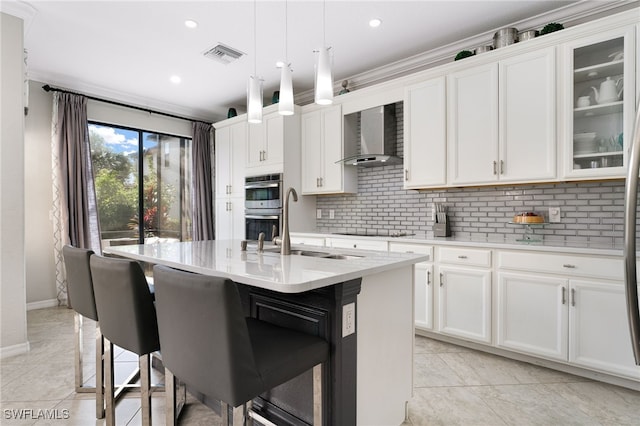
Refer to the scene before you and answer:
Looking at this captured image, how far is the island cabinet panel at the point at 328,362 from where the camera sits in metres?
1.46

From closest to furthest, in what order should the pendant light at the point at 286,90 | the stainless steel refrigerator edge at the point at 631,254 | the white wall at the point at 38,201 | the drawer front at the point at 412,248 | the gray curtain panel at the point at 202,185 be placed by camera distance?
the stainless steel refrigerator edge at the point at 631,254, the pendant light at the point at 286,90, the drawer front at the point at 412,248, the white wall at the point at 38,201, the gray curtain panel at the point at 202,185

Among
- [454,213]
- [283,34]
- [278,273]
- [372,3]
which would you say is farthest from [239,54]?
[278,273]

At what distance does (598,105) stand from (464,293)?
5.72 ft

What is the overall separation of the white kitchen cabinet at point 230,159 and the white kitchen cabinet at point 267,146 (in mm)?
186

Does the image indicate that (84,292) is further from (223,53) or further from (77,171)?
(77,171)

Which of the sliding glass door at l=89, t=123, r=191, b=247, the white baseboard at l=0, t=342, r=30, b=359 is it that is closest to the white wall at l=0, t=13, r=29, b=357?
the white baseboard at l=0, t=342, r=30, b=359

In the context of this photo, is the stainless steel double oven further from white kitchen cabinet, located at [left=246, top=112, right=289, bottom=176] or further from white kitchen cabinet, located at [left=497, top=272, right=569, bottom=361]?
white kitchen cabinet, located at [left=497, top=272, right=569, bottom=361]

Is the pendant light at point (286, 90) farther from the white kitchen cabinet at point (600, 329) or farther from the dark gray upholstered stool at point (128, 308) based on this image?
the white kitchen cabinet at point (600, 329)

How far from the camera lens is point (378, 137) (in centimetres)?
385

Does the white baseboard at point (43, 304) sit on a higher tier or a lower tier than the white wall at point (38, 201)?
lower

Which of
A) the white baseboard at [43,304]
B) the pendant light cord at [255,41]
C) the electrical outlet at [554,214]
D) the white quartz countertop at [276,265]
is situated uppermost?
the pendant light cord at [255,41]

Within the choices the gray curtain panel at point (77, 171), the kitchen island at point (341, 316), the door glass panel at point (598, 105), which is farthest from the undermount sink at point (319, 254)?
the gray curtain panel at point (77, 171)

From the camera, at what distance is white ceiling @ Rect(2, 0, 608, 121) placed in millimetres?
2877

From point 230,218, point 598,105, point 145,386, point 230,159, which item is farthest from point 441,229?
point 230,159
